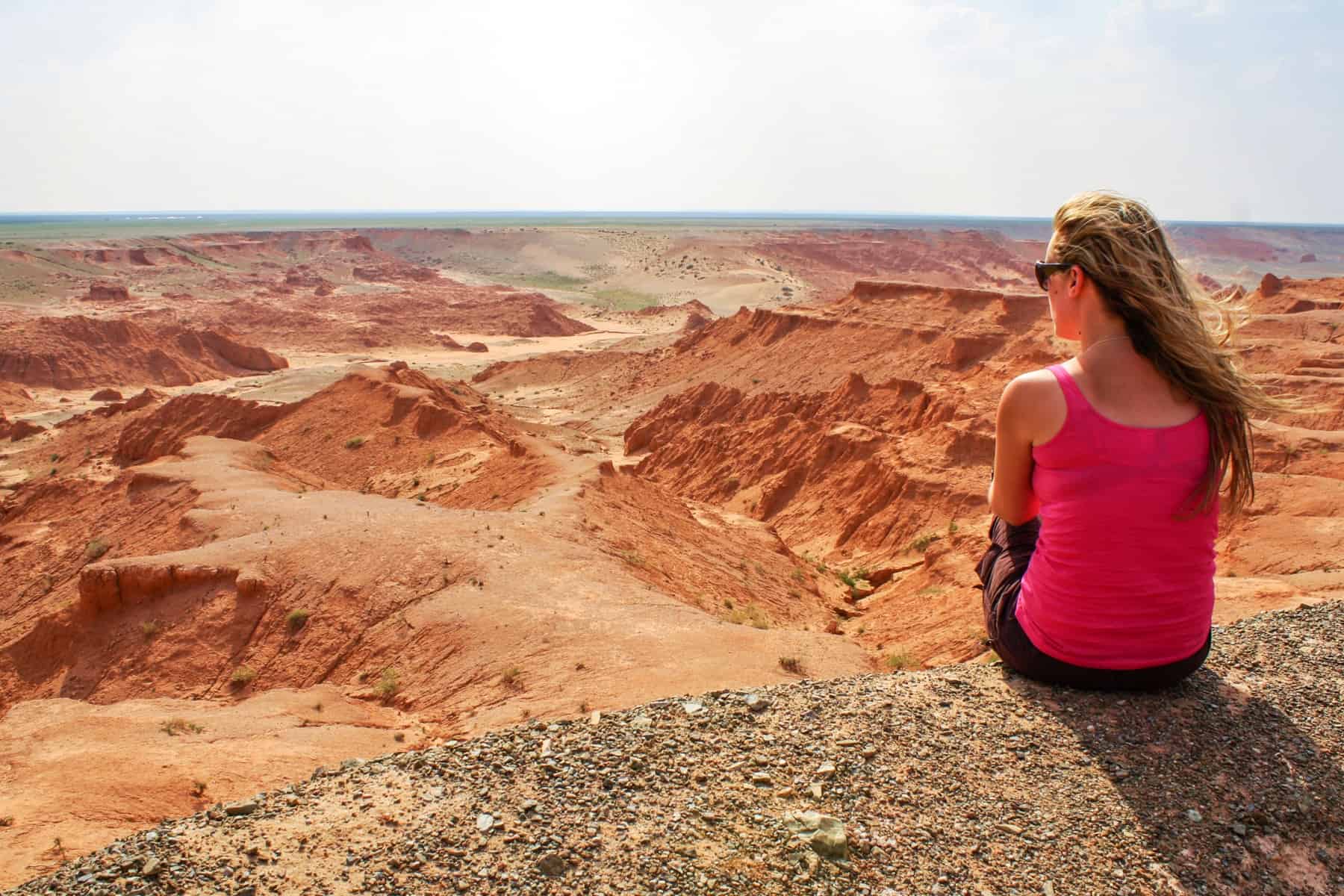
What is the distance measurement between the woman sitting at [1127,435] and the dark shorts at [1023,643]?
18cm

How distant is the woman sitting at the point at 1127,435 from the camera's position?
360 centimetres

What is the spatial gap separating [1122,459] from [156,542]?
16227 mm

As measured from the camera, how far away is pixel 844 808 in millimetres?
3662

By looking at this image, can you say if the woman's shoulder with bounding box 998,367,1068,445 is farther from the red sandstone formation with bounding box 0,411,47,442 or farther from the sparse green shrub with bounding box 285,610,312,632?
the red sandstone formation with bounding box 0,411,47,442

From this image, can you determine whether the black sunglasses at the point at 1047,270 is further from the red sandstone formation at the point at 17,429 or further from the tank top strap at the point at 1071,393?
the red sandstone formation at the point at 17,429

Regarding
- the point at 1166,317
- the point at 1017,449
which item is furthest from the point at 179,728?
the point at 1166,317

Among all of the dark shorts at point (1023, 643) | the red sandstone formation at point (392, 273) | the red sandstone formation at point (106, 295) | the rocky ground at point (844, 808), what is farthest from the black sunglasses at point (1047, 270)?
the red sandstone formation at point (392, 273)

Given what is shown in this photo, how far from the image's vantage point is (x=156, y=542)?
15734 mm

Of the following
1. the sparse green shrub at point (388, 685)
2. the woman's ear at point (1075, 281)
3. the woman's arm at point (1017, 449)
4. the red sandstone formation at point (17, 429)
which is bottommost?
the red sandstone formation at point (17, 429)

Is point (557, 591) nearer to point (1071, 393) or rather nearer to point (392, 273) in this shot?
point (1071, 393)

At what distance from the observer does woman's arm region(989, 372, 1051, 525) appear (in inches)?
143

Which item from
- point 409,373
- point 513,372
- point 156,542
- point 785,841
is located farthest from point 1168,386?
point 513,372

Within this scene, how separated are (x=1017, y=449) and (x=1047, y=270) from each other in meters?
0.76

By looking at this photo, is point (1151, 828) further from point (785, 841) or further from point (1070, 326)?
point (1070, 326)
